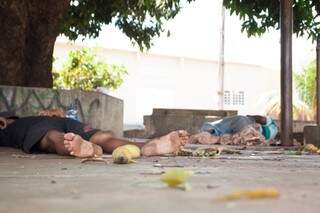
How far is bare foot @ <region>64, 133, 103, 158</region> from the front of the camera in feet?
14.2

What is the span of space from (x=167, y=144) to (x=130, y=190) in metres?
2.49

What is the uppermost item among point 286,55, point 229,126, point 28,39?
point 28,39

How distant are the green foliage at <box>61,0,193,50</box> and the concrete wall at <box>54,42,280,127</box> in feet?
36.1

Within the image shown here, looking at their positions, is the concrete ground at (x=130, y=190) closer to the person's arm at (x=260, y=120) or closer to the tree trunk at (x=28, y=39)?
the tree trunk at (x=28, y=39)

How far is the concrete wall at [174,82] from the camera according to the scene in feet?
88.0

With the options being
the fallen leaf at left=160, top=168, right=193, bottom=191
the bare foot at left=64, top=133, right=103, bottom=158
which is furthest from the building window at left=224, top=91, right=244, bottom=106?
the fallen leaf at left=160, top=168, right=193, bottom=191

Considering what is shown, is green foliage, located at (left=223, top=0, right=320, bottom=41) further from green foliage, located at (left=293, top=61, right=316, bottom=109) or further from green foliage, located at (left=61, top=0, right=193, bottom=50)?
green foliage, located at (left=293, top=61, right=316, bottom=109)

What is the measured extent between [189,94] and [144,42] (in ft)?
47.8

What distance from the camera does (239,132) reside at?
9.91m

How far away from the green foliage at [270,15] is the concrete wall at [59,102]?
3.86 metres

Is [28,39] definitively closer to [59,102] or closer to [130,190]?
[59,102]

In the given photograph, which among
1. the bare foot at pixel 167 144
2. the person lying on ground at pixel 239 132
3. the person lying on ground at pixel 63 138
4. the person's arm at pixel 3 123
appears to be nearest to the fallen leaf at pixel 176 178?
the person lying on ground at pixel 63 138

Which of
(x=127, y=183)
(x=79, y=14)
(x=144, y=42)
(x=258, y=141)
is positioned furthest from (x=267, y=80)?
(x=127, y=183)

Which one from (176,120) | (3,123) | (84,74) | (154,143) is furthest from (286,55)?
(84,74)
